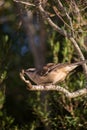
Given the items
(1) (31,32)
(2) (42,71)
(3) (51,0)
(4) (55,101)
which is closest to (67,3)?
(3) (51,0)

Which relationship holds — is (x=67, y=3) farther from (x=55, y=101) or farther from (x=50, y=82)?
(x=55, y=101)

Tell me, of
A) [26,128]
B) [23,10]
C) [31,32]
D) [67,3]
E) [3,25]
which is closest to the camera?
[67,3]

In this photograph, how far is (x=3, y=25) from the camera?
38.8 feet

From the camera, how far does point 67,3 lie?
199 inches

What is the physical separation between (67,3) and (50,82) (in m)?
0.86

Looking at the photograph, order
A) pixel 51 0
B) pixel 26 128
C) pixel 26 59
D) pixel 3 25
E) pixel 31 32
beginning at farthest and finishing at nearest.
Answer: pixel 3 25, pixel 31 32, pixel 26 59, pixel 26 128, pixel 51 0

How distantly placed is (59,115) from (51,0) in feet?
5.04

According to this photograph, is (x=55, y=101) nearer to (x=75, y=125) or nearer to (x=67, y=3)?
(x=75, y=125)

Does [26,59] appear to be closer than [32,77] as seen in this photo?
No

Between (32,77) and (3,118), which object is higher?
(32,77)

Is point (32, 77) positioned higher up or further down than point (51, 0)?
further down

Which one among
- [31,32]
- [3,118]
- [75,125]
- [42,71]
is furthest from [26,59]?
[42,71]

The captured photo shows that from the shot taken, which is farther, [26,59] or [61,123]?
[26,59]

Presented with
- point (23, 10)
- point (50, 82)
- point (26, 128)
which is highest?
point (23, 10)
